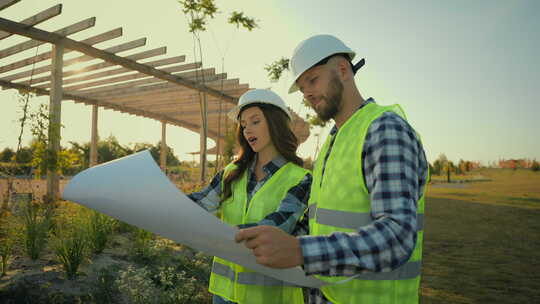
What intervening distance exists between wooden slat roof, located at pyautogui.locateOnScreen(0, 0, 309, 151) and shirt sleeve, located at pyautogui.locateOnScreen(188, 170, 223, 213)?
17.8 feet

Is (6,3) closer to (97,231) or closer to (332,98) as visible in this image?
(97,231)

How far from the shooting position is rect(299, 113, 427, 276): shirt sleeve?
0.82 meters

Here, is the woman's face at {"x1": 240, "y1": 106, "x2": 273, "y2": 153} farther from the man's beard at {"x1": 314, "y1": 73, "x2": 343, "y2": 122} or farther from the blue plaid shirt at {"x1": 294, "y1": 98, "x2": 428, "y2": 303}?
the blue plaid shirt at {"x1": 294, "y1": 98, "x2": 428, "y2": 303}

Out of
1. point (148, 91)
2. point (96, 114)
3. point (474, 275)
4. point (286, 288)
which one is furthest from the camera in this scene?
point (96, 114)

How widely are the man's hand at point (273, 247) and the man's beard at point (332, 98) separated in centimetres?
63

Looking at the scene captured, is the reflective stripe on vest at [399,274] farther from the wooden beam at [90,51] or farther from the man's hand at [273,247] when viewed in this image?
the wooden beam at [90,51]

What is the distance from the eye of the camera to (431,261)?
6121 millimetres

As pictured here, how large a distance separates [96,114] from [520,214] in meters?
14.9

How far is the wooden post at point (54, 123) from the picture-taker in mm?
6332

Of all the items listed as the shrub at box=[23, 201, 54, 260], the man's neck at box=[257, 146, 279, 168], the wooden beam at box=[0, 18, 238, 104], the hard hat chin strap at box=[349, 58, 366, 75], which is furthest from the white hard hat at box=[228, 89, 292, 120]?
the wooden beam at box=[0, 18, 238, 104]

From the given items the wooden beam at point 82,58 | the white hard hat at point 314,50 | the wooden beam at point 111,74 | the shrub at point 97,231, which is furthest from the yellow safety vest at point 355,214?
the wooden beam at point 111,74

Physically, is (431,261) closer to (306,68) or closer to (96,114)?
(306,68)

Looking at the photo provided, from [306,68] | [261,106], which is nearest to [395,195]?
[306,68]

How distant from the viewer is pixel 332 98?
129 centimetres
